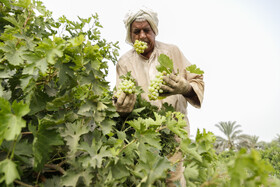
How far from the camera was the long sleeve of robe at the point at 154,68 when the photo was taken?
91.9 inches

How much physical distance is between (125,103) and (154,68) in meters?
0.82

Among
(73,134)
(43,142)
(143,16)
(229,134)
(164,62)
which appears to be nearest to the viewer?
(43,142)

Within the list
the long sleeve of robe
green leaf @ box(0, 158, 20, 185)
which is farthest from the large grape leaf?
the long sleeve of robe

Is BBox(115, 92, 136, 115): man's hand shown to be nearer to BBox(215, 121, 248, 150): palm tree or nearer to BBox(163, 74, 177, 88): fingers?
BBox(163, 74, 177, 88): fingers

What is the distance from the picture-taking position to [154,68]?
2441mm

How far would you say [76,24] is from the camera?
7.32ft

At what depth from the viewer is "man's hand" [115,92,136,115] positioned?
1.75 metres

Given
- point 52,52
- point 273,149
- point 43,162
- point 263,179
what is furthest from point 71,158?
point 273,149

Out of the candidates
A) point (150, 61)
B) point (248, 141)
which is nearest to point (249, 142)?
point (248, 141)

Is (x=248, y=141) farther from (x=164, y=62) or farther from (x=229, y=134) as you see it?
(x=164, y=62)

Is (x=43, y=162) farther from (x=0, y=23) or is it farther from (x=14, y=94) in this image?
(x=0, y=23)

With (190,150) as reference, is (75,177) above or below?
below

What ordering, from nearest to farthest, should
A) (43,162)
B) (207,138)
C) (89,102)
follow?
(43,162), (89,102), (207,138)

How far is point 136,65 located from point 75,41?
4.57 feet
